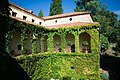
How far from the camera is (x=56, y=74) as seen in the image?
19094mm

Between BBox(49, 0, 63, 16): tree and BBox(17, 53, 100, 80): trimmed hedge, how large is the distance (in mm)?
29406

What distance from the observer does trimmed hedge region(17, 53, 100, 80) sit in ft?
61.4

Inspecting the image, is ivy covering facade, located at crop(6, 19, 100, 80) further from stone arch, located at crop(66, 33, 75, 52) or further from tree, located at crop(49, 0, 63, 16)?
tree, located at crop(49, 0, 63, 16)

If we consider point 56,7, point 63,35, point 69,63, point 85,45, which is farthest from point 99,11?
point 69,63

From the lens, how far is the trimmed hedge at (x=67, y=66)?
61.4 feet

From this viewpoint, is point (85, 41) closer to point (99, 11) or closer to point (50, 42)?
point (50, 42)

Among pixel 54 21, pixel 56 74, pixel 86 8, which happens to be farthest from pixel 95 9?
pixel 56 74

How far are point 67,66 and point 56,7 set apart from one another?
103 feet

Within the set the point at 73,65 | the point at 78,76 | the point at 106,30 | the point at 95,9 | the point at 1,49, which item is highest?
the point at 95,9

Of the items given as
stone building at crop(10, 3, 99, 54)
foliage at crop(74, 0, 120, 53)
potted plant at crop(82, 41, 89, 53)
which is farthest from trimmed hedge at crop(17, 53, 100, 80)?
foliage at crop(74, 0, 120, 53)

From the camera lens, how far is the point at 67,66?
19.4 metres

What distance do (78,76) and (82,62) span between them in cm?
191

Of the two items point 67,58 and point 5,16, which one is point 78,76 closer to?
point 67,58

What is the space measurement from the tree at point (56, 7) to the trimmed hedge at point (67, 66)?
96.5 feet
